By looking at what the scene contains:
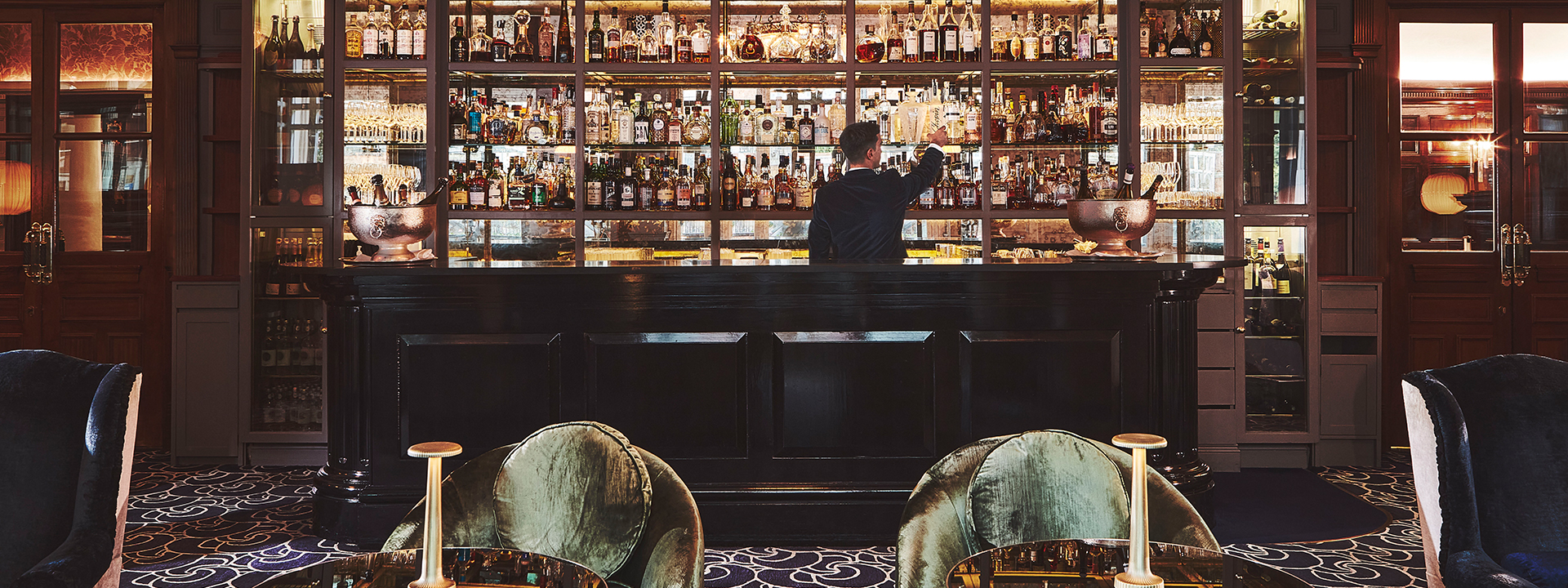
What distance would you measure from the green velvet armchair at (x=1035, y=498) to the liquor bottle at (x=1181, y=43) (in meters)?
3.64

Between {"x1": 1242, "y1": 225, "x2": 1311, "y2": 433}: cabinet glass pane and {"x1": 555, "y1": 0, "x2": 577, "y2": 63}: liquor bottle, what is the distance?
3297mm

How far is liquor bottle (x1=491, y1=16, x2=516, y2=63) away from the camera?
199 inches

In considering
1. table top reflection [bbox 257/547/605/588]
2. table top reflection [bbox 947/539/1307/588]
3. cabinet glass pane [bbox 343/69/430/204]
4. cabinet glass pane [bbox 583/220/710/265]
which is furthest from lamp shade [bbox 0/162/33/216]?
table top reflection [bbox 947/539/1307/588]

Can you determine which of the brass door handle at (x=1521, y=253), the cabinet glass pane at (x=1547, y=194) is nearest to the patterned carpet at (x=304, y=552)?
the brass door handle at (x=1521, y=253)

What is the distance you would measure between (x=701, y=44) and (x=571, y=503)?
11.8 feet

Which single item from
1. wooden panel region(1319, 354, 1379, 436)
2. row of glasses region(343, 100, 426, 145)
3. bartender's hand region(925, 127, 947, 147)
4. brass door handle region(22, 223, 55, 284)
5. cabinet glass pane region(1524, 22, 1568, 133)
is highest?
cabinet glass pane region(1524, 22, 1568, 133)

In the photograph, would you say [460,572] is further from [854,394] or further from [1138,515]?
[854,394]

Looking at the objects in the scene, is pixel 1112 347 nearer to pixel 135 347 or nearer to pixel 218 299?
pixel 218 299

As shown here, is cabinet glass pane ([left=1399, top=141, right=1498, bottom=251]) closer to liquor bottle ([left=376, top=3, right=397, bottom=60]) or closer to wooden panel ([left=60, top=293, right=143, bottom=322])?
liquor bottle ([left=376, top=3, right=397, bottom=60])

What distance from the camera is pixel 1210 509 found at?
12.0ft

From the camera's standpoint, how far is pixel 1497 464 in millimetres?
2039

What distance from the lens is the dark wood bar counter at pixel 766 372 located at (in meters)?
3.41

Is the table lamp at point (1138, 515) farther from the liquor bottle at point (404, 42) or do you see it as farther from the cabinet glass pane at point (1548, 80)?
the cabinet glass pane at point (1548, 80)

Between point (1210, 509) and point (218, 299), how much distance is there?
438 cm
